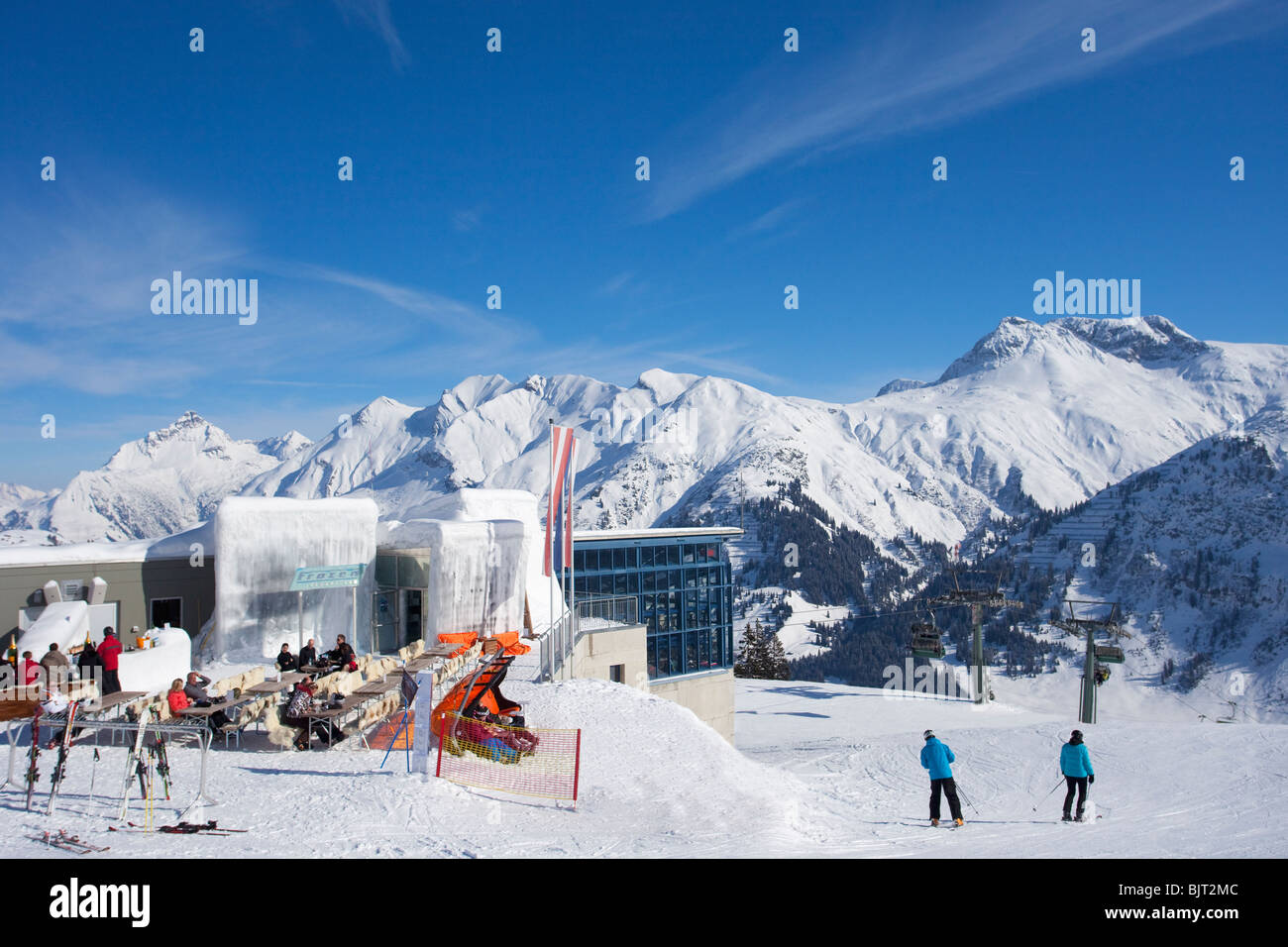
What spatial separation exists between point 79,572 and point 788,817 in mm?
17591

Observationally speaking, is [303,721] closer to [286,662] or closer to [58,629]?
[286,662]

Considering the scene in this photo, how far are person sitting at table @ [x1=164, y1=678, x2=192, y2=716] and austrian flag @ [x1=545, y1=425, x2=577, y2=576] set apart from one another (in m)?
8.72

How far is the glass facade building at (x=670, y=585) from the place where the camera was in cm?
3678

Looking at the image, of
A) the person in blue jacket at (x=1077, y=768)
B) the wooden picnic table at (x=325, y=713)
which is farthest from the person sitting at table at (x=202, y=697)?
the person in blue jacket at (x=1077, y=768)

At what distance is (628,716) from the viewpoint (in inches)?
577

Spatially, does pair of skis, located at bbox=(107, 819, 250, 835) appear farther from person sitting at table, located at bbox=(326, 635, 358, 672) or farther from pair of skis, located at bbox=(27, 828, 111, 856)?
person sitting at table, located at bbox=(326, 635, 358, 672)

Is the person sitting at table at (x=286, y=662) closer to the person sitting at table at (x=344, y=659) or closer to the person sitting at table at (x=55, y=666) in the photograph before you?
the person sitting at table at (x=344, y=659)

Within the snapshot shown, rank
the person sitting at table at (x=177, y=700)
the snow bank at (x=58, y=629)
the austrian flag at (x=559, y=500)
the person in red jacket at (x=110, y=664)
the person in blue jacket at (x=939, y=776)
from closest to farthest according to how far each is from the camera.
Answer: the person in blue jacket at (x=939, y=776) → the person sitting at table at (x=177, y=700) → the person in red jacket at (x=110, y=664) → the snow bank at (x=58, y=629) → the austrian flag at (x=559, y=500)

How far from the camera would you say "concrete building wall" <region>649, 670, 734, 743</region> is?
116 ft

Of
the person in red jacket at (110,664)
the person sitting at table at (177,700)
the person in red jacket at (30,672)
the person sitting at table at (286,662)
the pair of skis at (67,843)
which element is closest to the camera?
the pair of skis at (67,843)

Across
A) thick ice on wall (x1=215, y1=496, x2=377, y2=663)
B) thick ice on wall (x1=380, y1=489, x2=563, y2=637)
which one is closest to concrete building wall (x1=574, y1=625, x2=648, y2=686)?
thick ice on wall (x1=380, y1=489, x2=563, y2=637)

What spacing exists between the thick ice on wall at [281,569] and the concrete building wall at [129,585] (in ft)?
4.08

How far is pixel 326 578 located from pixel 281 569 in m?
1.19
